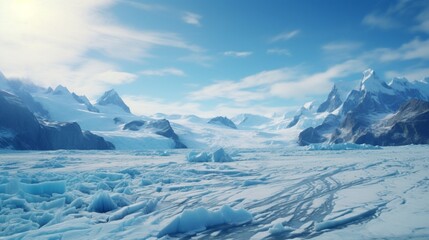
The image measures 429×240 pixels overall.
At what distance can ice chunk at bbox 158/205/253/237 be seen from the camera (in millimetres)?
8956

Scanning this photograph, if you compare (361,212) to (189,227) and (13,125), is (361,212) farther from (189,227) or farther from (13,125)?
(13,125)

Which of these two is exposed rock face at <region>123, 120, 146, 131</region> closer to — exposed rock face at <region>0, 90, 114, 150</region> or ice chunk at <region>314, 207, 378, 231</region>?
exposed rock face at <region>0, 90, 114, 150</region>

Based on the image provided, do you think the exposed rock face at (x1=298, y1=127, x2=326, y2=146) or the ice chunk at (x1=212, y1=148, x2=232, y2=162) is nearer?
the ice chunk at (x1=212, y1=148, x2=232, y2=162)

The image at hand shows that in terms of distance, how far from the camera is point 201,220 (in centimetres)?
941

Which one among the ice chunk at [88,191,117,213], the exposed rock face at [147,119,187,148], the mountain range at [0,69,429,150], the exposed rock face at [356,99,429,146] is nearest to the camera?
the ice chunk at [88,191,117,213]

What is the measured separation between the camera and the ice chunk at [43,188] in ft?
45.3

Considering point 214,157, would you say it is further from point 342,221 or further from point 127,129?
point 127,129

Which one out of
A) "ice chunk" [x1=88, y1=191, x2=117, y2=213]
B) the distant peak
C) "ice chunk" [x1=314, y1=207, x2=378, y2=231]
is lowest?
"ice chunk" [x1=314, y1=207, x2=378, y2=231]

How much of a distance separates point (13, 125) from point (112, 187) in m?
73.3

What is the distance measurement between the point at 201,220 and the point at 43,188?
27.6ft

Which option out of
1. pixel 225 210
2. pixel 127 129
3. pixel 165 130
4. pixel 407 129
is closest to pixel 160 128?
pixel 165 130

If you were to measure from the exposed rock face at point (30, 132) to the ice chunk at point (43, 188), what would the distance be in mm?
67528

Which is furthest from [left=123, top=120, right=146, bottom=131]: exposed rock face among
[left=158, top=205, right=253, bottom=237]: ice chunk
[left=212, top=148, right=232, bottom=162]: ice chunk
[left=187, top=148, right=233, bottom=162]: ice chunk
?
[left=158, top=205, right=253, bottom=237]: ice chunk

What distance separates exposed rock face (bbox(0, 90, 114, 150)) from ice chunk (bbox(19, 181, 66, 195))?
222 ft
